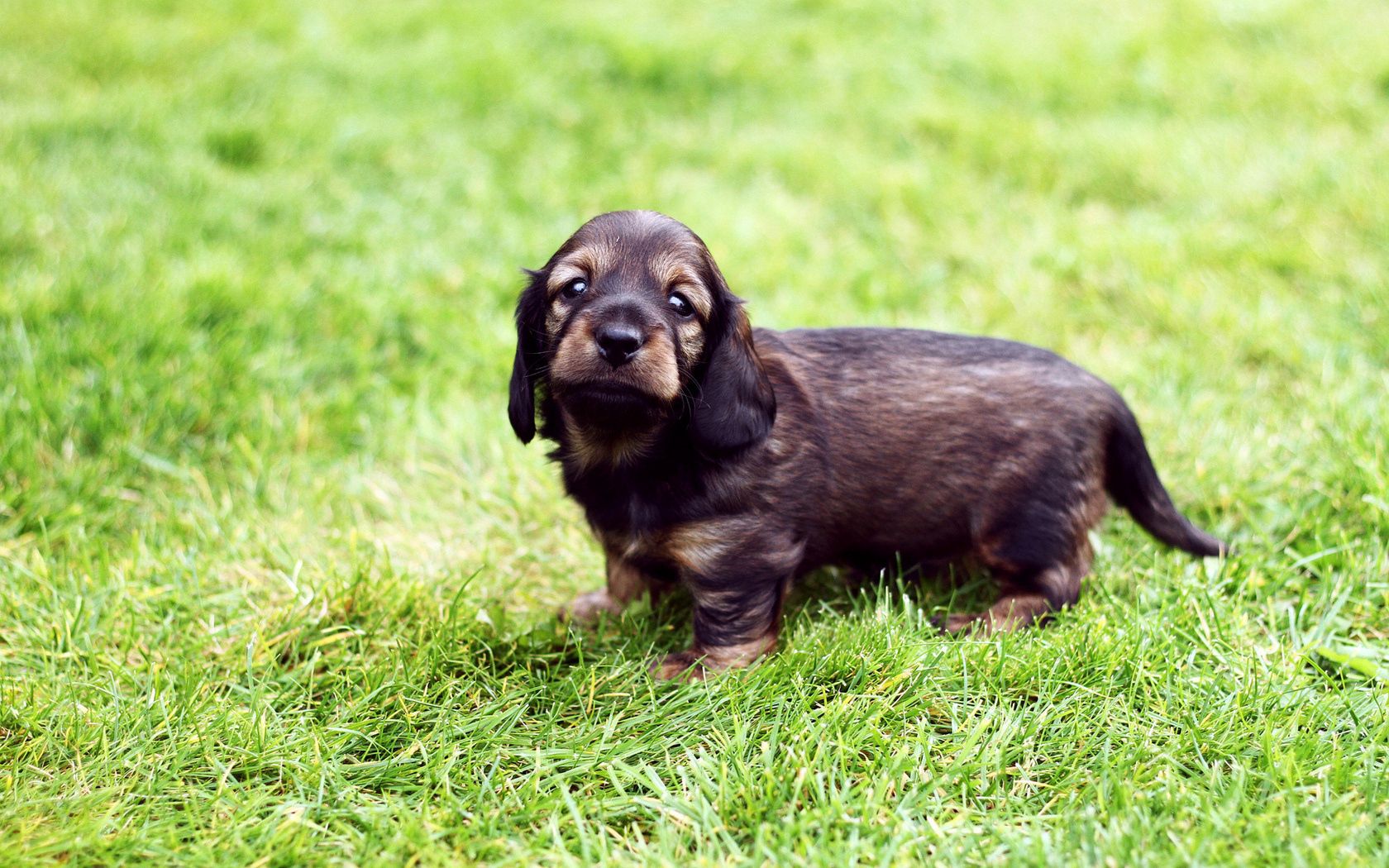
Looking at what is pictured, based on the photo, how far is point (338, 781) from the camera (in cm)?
272

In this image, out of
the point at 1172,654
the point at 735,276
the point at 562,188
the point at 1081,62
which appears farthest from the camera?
the point at 1081,62

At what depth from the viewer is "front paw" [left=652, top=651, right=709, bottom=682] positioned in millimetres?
3094

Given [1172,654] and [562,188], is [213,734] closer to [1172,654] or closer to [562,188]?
[1172,654]

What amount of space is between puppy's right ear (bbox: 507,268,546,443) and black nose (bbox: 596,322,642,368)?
1.45 feet

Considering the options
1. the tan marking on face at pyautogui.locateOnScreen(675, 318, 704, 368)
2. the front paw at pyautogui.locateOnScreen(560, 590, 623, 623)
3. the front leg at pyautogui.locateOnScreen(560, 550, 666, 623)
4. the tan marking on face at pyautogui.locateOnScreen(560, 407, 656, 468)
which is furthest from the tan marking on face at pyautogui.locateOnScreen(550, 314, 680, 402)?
the front paw at pyautogui.locateOnScreen(560, 590, 623, 623)

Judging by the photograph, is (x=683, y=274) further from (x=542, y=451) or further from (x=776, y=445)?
(x=542, y=451)

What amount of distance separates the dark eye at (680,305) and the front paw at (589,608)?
1.07 metres

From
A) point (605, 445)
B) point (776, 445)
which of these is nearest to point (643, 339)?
point (605, 445)

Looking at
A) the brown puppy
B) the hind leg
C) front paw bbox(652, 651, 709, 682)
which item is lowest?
front paw bbox(652, 651, 709, 682)

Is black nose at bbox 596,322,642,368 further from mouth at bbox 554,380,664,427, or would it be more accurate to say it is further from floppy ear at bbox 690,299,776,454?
floppy ear at bbox 690,299,776,454

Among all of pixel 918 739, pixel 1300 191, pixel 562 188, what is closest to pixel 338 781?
pixel 918 739

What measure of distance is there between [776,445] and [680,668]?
692mm

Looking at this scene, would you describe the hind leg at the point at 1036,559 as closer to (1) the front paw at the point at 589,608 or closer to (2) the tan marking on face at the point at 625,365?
(1) the front paw at the point at 589,608

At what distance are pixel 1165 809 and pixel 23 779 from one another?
2.69 metres
